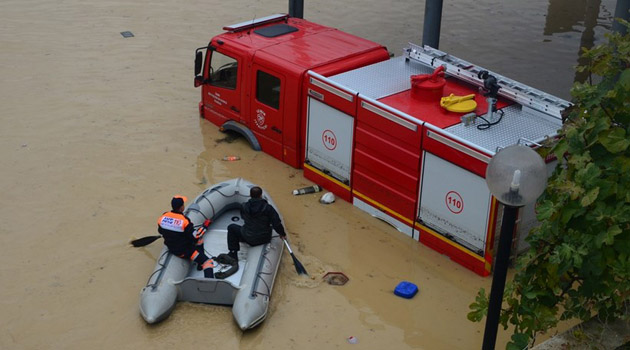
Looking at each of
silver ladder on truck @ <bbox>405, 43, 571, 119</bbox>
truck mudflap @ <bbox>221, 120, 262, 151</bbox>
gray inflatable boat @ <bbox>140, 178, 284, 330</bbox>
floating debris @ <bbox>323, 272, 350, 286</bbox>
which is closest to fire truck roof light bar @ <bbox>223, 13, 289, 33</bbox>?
truck mudflap @ <bbox>221, 120, 262, 151</bbox>

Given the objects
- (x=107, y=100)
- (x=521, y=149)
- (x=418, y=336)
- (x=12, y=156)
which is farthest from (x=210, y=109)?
(x=521, y=149)

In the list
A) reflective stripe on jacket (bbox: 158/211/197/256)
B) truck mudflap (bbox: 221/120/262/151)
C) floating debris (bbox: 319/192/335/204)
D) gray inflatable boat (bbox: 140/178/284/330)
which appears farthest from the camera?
truck mudflap (bbox: 221/120/262/151)

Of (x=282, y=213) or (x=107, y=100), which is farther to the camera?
(x=107, y=100)

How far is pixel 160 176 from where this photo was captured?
1353cm

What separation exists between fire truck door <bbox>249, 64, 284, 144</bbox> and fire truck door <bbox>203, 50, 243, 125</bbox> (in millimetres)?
401

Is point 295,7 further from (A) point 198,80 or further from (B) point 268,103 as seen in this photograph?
(B) point 268,103

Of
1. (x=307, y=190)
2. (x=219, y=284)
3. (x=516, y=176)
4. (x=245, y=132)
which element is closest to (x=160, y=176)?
(x=245, y=132)

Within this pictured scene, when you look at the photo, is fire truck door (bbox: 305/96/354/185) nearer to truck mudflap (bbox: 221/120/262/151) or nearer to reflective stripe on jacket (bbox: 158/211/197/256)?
truck mudflap (bbox: 221/120/262/151)

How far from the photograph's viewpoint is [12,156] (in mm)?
14047

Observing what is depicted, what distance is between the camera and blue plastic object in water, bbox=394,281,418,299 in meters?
10.7

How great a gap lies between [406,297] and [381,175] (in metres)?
1.98

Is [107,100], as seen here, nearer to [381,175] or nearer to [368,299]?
[381,175]

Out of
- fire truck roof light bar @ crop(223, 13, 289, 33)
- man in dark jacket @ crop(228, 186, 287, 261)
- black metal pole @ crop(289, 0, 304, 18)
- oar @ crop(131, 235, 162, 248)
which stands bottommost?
oar @ crop(131, 235, 162, 248)

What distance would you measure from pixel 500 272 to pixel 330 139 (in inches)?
232
